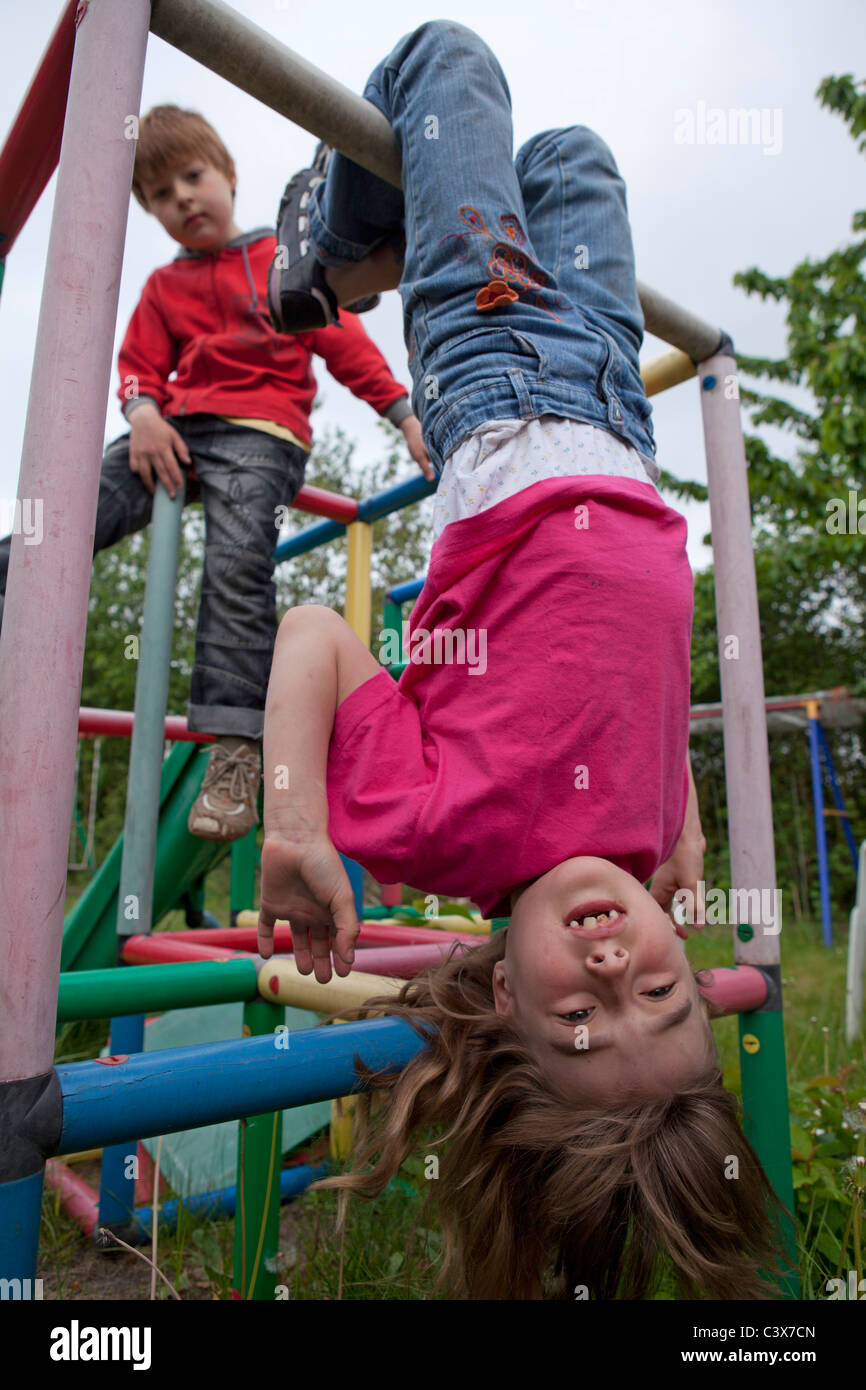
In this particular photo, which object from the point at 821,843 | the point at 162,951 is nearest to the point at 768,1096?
the point at 162,951

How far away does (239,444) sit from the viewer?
1.85 m

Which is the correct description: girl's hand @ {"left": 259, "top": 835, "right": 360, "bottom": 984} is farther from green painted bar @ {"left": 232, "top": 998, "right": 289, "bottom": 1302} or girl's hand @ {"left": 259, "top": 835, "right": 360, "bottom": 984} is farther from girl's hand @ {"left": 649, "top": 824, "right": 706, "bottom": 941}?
girl's hand @ {"left": 649, "top": 824, "right": 706, "bottom": 941}

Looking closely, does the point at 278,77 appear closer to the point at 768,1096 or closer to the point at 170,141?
the point at 170,141

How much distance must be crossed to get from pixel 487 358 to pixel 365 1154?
910mm

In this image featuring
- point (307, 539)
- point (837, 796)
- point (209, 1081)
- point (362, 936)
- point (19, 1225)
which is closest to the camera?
point (19, 1225)

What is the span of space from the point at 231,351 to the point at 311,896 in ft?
4.43

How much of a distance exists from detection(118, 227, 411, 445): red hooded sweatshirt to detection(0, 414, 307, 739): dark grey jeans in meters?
0.07

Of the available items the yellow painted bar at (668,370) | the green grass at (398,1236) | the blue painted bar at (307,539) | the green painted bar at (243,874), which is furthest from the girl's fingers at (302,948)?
the blue painted bar at (307,539)

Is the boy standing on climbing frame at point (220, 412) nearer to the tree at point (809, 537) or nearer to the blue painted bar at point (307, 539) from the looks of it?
the blue painted bar at point (307, 539)

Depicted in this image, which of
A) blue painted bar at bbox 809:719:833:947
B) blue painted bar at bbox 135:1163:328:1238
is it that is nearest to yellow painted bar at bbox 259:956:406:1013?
blue painted bar at bbox 135:1163:328:1238

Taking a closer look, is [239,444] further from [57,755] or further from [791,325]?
[791,325]

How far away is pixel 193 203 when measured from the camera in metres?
1.94

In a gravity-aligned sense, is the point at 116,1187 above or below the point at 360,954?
below

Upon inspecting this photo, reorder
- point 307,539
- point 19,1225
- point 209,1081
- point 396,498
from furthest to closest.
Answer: point 307,539 → point 396,498 → point 209,1081 → point 19,1225
